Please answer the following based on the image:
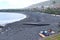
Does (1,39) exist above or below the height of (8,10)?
above

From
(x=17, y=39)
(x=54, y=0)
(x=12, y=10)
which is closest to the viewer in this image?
(x=17, y=39)

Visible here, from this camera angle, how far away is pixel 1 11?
196m

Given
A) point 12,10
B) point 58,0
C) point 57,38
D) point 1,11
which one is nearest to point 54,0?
point 58,0

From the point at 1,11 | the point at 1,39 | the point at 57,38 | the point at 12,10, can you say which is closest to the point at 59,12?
the point at 1,39

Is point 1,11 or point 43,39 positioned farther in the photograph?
point 1,11

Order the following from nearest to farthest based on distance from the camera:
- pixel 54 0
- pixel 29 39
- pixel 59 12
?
1. pixel 29 39
2. pixel 59 12
3. pixel 54 0

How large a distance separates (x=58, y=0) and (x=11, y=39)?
140695mm

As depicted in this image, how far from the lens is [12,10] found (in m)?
176

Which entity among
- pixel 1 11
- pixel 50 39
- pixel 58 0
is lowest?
pixel 1 11

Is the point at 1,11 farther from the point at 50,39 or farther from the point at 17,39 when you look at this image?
the point at 50,39

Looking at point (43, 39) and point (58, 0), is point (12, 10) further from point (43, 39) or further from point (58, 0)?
point (43, 39)

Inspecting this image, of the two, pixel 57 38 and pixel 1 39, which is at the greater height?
pixel 57 38

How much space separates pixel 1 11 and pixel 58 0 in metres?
57.4

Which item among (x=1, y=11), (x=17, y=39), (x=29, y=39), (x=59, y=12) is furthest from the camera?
(x=1, y=11)
